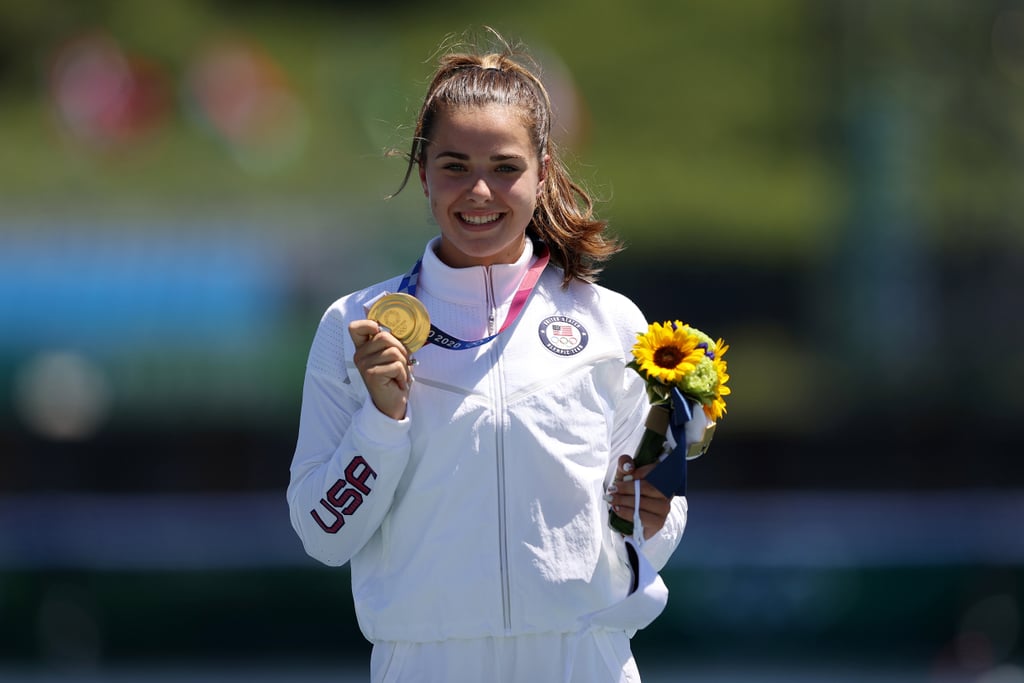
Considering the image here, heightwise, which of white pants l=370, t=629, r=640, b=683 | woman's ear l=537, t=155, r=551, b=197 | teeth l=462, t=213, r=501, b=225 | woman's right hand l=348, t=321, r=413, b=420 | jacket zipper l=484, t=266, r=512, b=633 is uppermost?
woman's ear l=537, t=155, r=551, b=197

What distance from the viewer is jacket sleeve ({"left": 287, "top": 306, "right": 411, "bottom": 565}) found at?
2254mm

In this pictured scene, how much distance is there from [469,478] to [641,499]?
0.93 feet

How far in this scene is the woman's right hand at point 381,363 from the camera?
7.29ft

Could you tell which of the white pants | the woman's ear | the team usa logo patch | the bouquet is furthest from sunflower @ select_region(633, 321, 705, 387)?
the white pants

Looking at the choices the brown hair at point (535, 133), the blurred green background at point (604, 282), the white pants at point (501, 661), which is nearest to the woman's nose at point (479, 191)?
the brown hair at point (535, 133)

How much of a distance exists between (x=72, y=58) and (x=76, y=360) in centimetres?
740

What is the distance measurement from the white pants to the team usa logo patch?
0.45 metres

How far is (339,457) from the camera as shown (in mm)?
2297

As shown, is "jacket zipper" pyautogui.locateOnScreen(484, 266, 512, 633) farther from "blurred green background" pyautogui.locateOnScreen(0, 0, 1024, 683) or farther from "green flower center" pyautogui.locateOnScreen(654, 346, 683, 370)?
"blurred green background" pyautogui.locateOnScreen(0, 0, 1024, 683)

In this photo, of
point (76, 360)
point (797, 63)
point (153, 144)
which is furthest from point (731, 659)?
point (797, 63)

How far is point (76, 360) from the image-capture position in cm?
1160

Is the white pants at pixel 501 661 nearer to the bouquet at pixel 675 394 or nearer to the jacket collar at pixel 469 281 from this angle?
the bouquet at pixel 675 394

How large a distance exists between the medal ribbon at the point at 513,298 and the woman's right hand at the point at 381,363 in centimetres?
12

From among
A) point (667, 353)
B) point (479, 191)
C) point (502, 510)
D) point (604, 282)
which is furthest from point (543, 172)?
point (604, 282)
